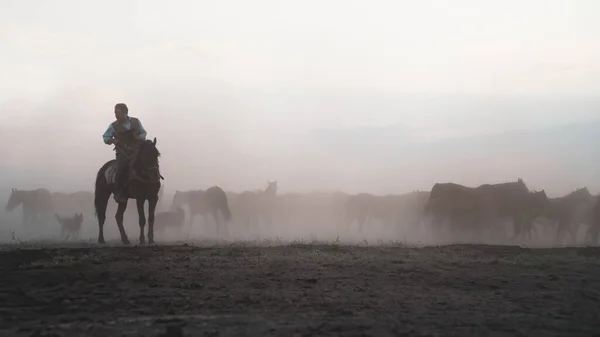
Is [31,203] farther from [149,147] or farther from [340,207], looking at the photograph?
[149,147]

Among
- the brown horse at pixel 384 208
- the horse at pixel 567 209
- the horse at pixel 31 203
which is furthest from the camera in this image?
the brown horse at pixel 384 208

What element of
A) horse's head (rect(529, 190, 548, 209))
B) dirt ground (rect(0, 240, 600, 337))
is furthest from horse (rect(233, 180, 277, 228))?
dirt ground (rect(0, 240, 600, 337))

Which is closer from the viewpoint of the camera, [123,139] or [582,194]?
[123,139]

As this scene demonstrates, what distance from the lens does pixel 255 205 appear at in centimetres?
3494

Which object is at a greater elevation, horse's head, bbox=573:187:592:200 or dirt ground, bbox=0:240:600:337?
horse's head, bbox=573:187:592:200

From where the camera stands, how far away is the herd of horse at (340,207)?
13.1 m

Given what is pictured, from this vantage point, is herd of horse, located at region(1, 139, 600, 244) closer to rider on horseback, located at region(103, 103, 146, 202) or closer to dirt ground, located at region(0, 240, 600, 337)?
rider on horseback, located at region(103, 103, 146, 202)

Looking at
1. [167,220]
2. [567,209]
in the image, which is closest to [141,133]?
[167,220]

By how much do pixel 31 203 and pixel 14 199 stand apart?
1.04m

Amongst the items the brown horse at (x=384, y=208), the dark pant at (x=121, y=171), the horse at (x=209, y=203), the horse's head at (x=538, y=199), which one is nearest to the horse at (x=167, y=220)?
the horse at (x=209, y=203)

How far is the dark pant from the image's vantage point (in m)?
12.7

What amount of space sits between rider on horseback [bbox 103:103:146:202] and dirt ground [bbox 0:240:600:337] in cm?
349

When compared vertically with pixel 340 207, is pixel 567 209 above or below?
below

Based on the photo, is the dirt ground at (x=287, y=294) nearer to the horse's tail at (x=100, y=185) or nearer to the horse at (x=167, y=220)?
the horse's tail at (x=100, y=185)
